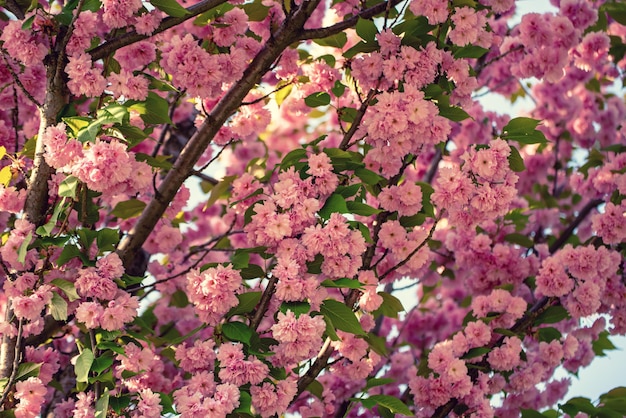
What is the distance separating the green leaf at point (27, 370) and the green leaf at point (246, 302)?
79cm

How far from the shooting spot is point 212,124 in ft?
11.9

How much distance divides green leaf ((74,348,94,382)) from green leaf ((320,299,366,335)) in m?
0.88

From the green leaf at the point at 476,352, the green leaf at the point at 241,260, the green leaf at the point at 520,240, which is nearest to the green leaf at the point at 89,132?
the green leaf at the point at 241,260

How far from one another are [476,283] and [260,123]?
68.5 inches

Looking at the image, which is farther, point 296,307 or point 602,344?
point 602,344

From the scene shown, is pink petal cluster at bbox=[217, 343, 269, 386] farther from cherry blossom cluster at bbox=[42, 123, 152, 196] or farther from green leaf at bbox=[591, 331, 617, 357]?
green leaf at bbox=[591, 331, 617, 357]

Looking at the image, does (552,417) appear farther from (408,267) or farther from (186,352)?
(186,352)

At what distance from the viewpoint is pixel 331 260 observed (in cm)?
298


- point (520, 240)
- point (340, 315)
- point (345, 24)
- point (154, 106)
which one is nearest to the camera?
point (340, 315)

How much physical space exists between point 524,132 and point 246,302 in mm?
1393

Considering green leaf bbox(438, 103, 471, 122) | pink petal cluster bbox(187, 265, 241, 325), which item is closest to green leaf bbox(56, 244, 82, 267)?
pink petal cluster bbox(187, 265, 241, 325)

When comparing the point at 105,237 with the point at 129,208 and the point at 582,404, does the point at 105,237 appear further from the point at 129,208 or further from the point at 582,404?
the point at 582,404

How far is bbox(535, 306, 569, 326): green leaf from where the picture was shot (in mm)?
4211

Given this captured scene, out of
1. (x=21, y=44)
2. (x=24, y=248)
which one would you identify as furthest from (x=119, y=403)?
(x=21, y=44)
